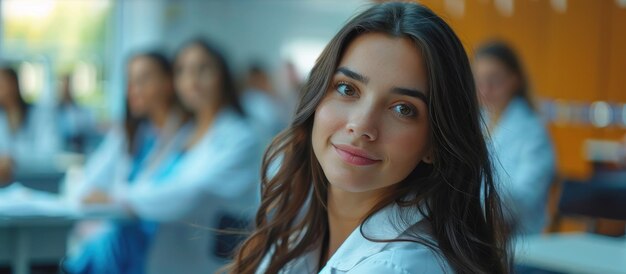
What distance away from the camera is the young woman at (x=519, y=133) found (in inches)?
155

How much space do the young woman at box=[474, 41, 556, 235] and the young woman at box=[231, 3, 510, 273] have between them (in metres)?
2.35

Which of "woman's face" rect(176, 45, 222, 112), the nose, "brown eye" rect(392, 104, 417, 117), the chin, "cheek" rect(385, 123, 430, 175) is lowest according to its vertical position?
"woman's face" rect(176, 45, 222, 112)

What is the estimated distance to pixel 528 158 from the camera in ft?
13.2

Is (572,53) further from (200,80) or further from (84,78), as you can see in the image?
(84,78)

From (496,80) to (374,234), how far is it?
9.72 feet

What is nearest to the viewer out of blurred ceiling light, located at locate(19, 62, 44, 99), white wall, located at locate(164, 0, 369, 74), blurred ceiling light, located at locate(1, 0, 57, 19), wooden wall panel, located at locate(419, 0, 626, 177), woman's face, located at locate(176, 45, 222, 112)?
woman's face, located at locate(176, 45, 222, 112)

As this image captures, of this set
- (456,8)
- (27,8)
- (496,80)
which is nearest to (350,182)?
(496,80)

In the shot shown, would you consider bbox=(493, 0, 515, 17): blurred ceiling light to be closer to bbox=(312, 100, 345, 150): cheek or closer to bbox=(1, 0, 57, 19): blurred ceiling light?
bbox=(312, 100, 345, 150): cheek

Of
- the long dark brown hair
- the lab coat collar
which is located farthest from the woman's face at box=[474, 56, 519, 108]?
the long dark brown hair

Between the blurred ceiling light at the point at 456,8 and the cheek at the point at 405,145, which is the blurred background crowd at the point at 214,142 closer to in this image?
the blurred ceiling light at the point at 456,8

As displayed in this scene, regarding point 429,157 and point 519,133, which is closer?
point 429,157

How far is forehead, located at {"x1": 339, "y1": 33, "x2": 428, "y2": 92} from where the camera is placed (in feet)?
4.44

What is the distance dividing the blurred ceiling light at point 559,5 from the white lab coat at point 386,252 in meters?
5.25

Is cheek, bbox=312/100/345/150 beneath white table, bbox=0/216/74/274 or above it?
above
